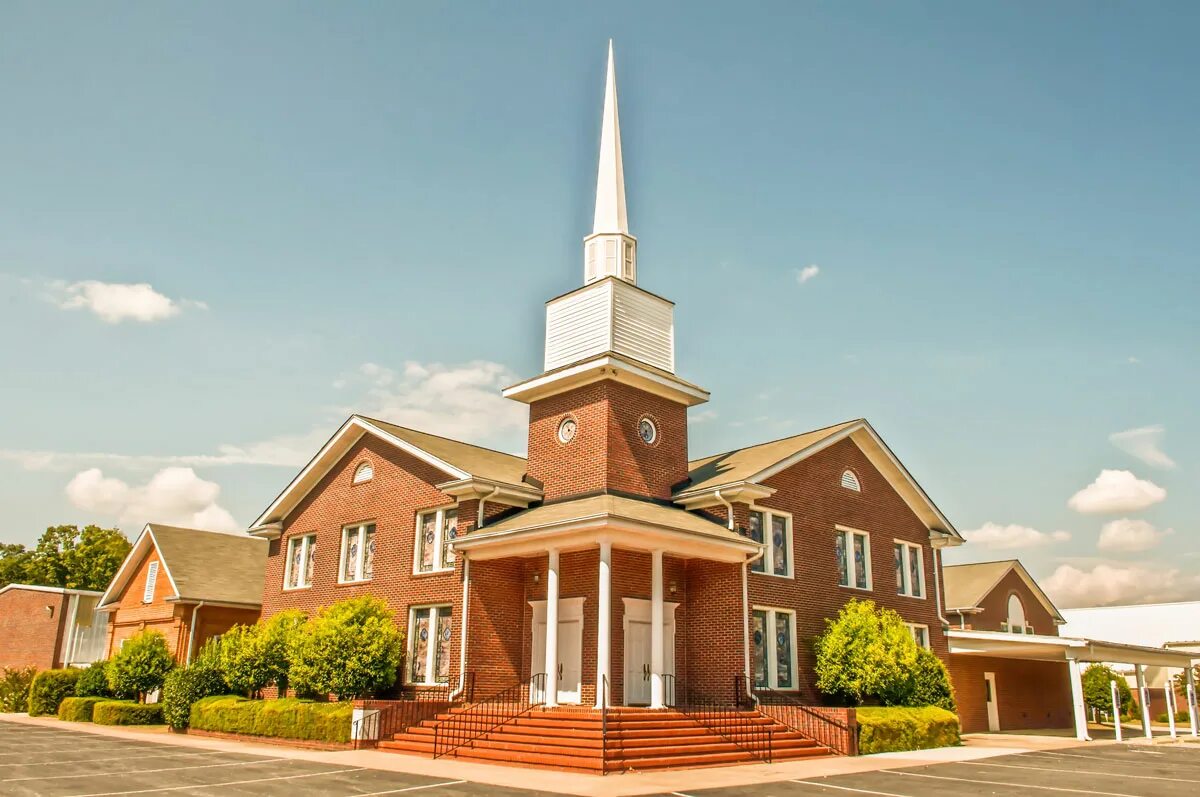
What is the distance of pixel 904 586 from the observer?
28.9 metres

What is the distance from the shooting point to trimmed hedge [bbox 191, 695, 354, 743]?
69.6 feet

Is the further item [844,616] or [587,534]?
[844,616]

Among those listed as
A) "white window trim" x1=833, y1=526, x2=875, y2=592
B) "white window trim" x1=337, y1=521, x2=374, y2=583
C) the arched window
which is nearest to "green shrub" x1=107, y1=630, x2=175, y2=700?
"white window trim" x1=337, y1=521, x2=374, y2=583

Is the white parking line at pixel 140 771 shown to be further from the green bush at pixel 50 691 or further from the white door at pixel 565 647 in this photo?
A: the green bush at pixel 50 691

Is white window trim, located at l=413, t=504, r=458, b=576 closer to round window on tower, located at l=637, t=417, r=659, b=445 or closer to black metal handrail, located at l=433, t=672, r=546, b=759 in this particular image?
black metal handrail, located at l=433, t=672, r=546, b=759

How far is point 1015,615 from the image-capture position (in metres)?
40.6

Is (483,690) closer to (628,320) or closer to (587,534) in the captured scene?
(587,534)

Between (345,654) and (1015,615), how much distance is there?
100 feet

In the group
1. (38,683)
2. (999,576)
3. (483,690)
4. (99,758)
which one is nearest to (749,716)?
(483,690)

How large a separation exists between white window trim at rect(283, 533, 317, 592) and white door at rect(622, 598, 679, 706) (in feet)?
38.4

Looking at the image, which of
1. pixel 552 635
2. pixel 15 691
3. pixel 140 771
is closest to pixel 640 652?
pixel 552 635

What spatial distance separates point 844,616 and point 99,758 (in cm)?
1761

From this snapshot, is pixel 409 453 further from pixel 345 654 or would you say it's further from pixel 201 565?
pixel 201 565

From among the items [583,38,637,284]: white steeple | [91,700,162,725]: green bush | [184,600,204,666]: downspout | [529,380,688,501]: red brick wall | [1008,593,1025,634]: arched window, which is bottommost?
[91,700,162,725]: green bush
